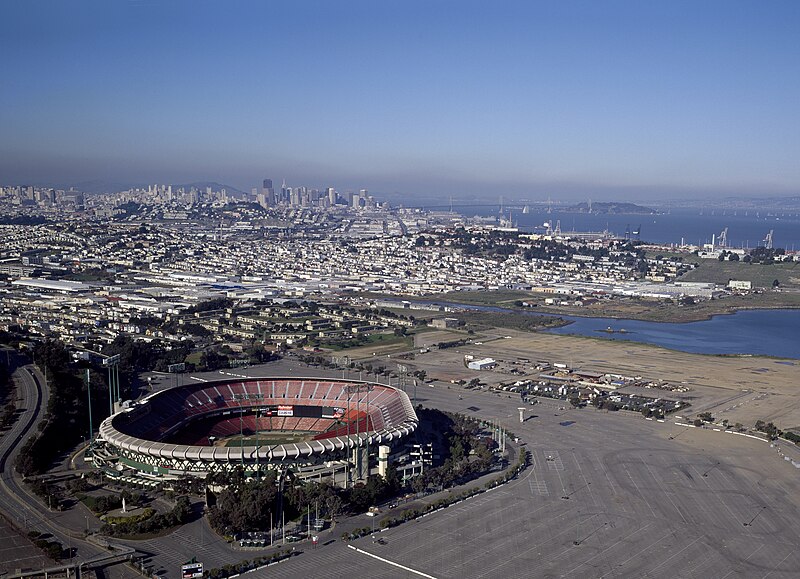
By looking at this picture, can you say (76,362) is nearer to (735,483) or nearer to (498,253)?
(735,483)

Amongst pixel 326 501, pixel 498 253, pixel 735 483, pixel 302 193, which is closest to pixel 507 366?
pixel 735 483

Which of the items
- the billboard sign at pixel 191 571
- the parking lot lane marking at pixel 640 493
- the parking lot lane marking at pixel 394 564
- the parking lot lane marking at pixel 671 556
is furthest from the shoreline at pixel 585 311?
the billboard sign at pixel 191 571

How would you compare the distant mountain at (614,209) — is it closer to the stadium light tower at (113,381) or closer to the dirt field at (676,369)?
the dirt field at (676,369)

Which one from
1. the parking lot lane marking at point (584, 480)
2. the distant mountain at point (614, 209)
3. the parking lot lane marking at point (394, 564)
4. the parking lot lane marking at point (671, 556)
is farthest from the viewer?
the distant mountain at point (614, 209)

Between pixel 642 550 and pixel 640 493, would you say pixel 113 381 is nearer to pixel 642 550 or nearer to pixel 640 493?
pixel 640 493

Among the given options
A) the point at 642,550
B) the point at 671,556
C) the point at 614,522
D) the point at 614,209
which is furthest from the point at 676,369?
the point at 614,209

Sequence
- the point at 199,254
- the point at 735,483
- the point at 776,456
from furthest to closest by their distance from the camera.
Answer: the point at 199,254 → the point at 776,456 → the point at 735,483

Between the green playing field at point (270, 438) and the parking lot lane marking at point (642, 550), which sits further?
the green playing field at point (270, 438)
